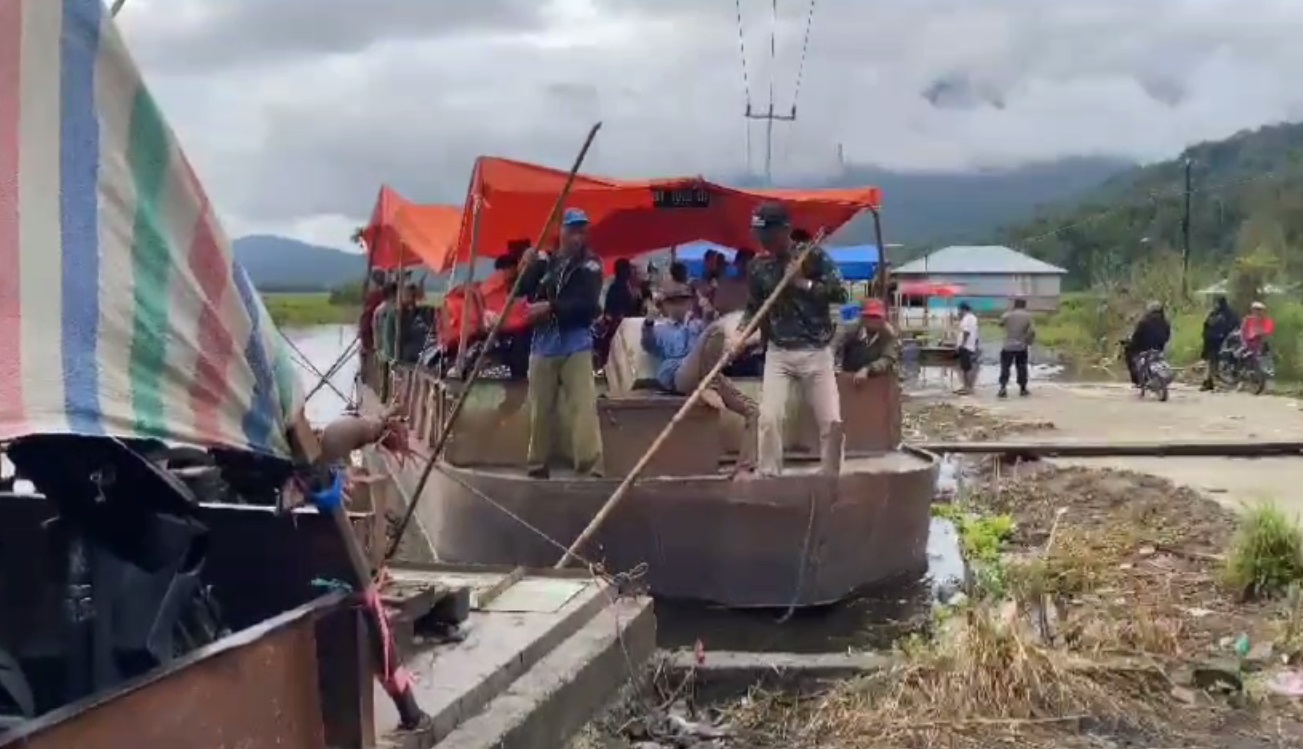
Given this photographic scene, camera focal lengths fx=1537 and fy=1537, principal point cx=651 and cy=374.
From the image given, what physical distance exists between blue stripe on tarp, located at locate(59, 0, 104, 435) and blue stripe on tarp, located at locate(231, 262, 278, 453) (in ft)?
1.47

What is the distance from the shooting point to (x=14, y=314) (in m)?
2.67

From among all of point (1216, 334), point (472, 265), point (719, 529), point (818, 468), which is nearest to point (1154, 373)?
point (1216, 334)

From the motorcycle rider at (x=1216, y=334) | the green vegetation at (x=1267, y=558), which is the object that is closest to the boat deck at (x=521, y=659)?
the green vegetation at (x=1267, y=558)

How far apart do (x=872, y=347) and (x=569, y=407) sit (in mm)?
2883

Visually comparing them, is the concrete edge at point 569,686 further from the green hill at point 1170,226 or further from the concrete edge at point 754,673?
the green hill at point 1170,226

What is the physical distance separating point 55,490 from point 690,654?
3595mm

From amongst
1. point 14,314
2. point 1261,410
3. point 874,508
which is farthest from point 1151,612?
point 1261,410

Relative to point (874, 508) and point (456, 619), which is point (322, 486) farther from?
point (874, 508)

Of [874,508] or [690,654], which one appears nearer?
[690,654]

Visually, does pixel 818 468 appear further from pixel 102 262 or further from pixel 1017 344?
pixel 1017 344

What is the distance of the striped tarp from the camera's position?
8.84ft

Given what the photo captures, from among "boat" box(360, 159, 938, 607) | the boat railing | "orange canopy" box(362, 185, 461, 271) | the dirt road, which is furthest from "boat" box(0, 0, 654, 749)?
the dirt road

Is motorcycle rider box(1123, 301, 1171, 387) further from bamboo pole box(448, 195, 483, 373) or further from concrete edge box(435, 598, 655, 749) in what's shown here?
concrete edge box(435, 598, 655, 749)

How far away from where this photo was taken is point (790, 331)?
941cm
